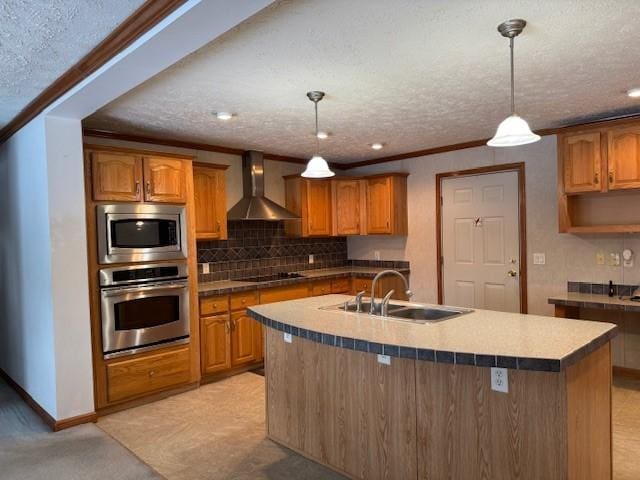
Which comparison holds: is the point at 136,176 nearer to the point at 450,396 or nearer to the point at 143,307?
the point at 143,307

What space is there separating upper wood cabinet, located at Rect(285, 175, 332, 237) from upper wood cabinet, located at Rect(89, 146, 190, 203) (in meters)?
1.82

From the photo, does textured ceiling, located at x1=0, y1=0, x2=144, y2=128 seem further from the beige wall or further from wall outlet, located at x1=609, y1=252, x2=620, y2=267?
wall outlet, located at x1=609, y1=252, x2=620, y2=267

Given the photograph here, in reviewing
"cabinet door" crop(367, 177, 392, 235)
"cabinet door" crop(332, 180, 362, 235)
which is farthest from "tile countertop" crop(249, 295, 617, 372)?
"cabinet door" crop(332, 180, 362, 235)

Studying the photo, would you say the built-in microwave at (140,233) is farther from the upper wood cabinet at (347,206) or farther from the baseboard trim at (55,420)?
the upper wood cabinet at (347,206)

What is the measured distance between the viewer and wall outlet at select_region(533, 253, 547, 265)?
465cm

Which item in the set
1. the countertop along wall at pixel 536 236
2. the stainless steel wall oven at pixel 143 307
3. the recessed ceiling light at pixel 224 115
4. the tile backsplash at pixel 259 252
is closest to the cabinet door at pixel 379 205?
the countertop along wall at pixel 536 236

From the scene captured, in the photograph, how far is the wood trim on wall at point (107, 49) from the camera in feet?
6.23

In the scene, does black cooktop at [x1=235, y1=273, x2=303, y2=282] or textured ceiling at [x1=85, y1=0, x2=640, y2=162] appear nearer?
textured ceiling at [x1=85, y1=0, x2=640, y2=162]

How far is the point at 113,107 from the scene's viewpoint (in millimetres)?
3447

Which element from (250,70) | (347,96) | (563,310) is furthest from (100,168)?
(563,310)

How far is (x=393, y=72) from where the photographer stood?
2852 millimetres

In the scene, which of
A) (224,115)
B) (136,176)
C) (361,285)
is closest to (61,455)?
(136,176)

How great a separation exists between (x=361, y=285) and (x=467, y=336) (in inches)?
138

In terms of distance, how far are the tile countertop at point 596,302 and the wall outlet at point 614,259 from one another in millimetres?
303
